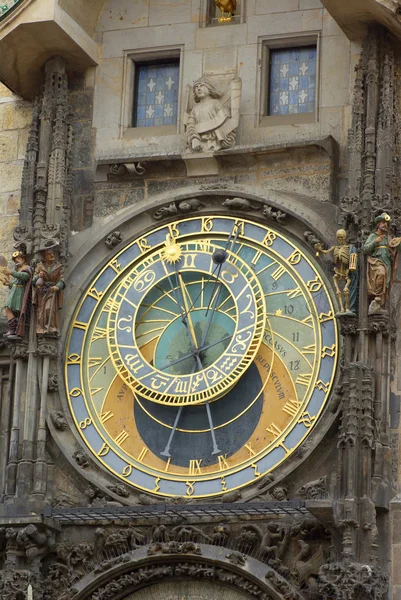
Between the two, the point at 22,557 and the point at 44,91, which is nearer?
the point at 22,557

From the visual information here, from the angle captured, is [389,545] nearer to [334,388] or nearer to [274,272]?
[334,388]

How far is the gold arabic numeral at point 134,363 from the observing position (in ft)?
58.9

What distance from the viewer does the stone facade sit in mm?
17016

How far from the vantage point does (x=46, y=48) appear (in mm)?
18922

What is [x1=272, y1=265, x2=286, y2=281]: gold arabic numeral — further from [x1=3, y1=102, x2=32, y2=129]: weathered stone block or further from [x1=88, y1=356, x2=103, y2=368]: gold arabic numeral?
[x1=3, y1=102, x2=32, y2=129]: weathered stone block

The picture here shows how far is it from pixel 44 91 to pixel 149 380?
104 inches

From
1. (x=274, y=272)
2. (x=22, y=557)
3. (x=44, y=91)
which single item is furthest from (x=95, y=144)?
(x=22, y=557)

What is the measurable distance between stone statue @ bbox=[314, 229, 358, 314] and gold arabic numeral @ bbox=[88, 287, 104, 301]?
6.31 ft

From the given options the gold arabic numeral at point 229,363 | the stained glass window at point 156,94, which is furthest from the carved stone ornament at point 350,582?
the stained glass window at point 156,94

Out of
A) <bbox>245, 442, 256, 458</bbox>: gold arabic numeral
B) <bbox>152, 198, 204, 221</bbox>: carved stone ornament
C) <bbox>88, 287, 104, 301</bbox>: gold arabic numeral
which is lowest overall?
<bbox>245, 442, 256, 458</bbox>: gold arabic numeral

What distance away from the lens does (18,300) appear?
18266 millimetres

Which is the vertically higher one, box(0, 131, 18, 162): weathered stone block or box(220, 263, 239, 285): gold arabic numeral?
box(0, 131, 18, 162): weathered stone block

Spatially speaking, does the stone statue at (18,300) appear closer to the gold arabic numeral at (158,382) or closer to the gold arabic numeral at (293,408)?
the gold arabic numeral at (158,382)

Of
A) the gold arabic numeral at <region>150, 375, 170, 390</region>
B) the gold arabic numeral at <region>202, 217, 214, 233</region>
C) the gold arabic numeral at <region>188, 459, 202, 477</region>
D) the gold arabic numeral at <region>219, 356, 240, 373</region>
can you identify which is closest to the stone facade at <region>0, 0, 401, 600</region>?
the gold arabic numeral at <region>202, 217, 214, 233</region>
